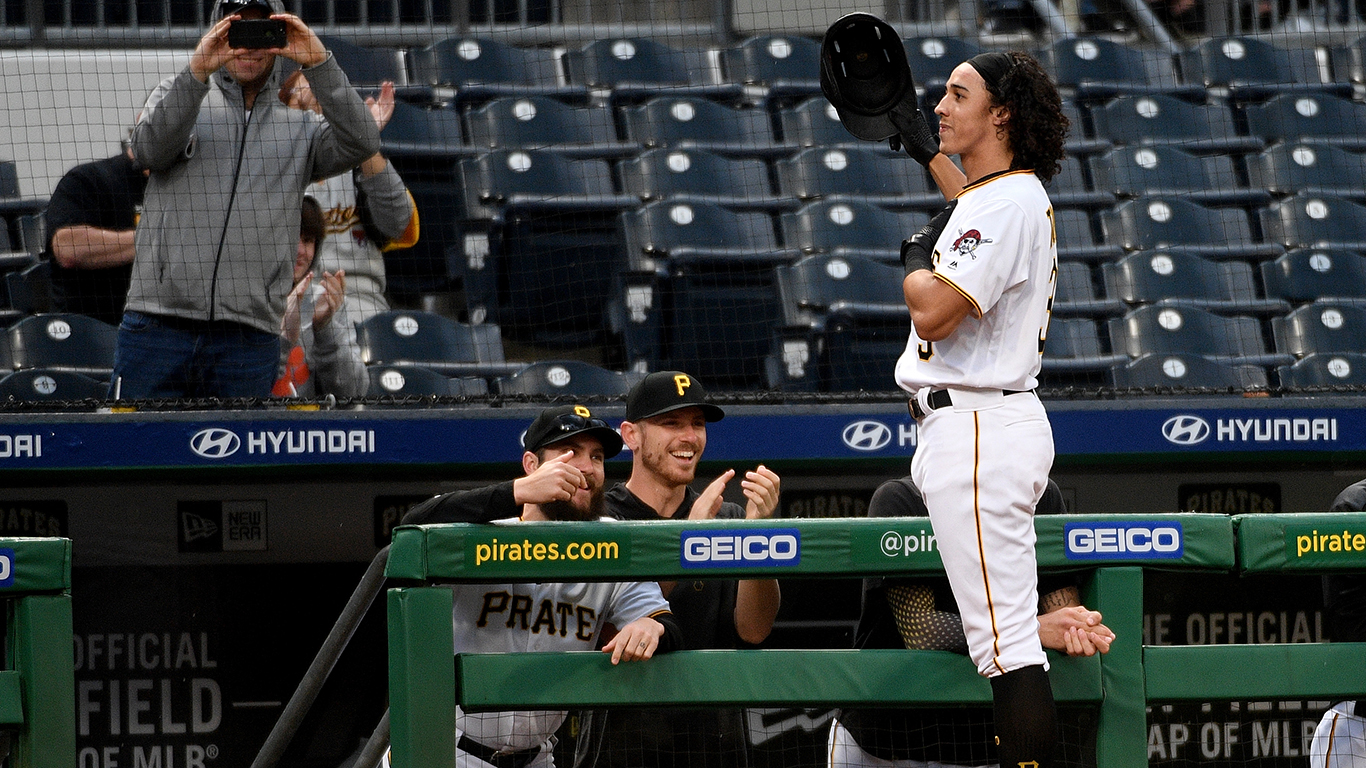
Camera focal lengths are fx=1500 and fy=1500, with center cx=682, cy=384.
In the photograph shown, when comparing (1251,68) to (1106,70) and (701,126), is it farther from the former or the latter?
(701,126)

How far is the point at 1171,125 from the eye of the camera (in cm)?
678

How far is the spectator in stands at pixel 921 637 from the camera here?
245cm

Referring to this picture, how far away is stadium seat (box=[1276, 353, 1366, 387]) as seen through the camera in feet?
17.7

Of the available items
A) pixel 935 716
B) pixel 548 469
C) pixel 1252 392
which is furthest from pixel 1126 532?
pixel 1252 392

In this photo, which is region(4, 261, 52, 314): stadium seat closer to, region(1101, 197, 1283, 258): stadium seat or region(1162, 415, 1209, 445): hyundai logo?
region(1162, 415, 1209, 445): hyundai logo

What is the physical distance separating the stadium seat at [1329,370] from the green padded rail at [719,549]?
3225 mm

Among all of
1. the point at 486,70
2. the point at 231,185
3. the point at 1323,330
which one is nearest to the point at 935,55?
the point at 486,70

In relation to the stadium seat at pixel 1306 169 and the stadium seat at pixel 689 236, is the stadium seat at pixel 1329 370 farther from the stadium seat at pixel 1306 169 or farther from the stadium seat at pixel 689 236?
the stadium seat at pixel 689 236

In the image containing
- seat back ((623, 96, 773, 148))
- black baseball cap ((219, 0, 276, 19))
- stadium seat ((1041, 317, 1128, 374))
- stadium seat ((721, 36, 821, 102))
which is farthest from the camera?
stadium seat ((721, 36, 821, 102))

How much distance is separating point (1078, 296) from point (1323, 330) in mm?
909

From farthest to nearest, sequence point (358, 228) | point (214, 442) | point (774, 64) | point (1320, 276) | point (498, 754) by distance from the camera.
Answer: point (774, 64), point (1320, 276), point (358, 228), point (214, 442), point (498, 754)

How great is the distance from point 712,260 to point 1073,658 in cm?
310

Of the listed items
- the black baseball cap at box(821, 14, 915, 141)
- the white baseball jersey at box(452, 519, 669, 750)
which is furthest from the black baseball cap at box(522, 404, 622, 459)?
the black baseball cap at box(821, 14, 915, 141)

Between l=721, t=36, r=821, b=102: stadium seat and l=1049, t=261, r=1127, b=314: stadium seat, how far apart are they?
5.34 ft
